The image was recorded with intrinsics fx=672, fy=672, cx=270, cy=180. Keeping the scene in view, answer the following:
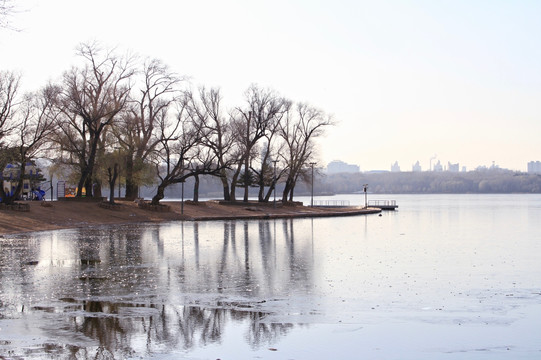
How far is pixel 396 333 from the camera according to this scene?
1326 cm

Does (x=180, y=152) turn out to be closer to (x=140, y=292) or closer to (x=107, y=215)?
(x=107, y=215)

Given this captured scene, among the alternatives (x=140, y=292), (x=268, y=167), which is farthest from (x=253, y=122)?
(x=140, y=292)

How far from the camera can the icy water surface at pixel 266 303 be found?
1202 centimetres

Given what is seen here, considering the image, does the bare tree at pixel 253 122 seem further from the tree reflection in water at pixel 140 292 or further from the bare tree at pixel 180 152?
the tree reflection in water at pixel 140 292

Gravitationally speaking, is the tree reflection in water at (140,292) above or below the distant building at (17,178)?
below

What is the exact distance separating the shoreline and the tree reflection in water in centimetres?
1130

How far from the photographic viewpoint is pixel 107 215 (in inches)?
2112

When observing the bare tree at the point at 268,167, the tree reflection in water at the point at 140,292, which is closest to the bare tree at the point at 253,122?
the bare tree at the point at 268,167

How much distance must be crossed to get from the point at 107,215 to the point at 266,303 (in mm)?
39603

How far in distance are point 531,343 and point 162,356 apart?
6874 millimetres

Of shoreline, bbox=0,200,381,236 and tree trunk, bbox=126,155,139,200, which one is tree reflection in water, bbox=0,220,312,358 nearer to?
shoreline, bbox=0,200,381,236

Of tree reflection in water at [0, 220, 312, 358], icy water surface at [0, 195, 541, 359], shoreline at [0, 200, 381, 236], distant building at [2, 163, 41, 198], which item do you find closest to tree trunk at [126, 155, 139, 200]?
shoreline at [0, 200, 381, 236]

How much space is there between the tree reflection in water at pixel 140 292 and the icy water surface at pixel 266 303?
0.14 feet

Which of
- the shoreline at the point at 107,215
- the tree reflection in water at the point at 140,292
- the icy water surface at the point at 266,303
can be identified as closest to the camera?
the icy water surface at the point at 266,303
